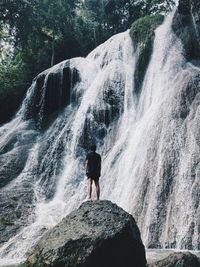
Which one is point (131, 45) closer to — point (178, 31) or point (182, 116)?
point (178, 31)

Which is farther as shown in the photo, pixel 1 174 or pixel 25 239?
pixel 1 174

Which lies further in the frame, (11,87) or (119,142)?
(11,87)

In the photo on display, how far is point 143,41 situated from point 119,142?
790 centimetres

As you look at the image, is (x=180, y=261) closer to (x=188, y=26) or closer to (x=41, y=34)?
(x=188, y=26)

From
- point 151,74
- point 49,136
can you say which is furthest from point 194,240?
point 49,136

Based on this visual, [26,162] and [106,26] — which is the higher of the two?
[106,26]

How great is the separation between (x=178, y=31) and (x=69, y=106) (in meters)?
8.03

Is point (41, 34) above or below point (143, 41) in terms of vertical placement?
above

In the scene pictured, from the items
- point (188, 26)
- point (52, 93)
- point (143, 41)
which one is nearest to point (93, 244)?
point (188, 26)

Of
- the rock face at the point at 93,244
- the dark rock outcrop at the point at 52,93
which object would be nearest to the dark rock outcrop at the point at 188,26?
the dark rock outcrop at the point at 52,93

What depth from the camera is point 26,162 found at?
890 inches

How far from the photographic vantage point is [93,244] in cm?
865

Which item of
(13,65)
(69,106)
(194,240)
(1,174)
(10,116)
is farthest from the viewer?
(13,65)

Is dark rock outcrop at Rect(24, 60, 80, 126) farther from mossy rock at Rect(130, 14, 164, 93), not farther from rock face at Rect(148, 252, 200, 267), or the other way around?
rock face at Rect(148, 252, 200, 267)
